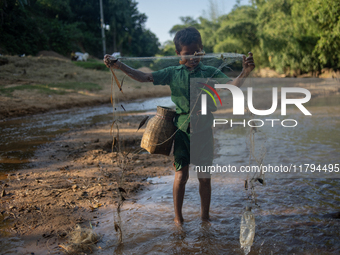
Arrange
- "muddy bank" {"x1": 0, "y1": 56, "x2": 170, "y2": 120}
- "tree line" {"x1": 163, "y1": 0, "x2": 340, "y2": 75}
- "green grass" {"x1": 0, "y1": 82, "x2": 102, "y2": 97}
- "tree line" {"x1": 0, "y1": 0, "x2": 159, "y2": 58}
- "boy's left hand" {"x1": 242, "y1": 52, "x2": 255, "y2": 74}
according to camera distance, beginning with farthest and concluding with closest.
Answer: "tree line" {"x1": 0, "y1": 0, "x2": 159, "y2": 58} → "tree line" {"x1": 163, "y1": 0, "x2": 340, "y2": 75} → "green grass" {"x1": 0, "y1": 82, "x2": 102, "y2": 97} → "muddy bank" {"x1": 0, "y1": 56, "x2": 170, "y2": 120} → "boy's left hand" {"x1": 242, "y1": 52, "x2": 255, "y2": 74}

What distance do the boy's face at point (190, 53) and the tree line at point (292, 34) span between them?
16964 millimetres

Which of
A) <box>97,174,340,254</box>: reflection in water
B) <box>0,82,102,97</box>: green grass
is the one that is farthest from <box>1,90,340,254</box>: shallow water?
<box>0,82,102,97</box>: green grass

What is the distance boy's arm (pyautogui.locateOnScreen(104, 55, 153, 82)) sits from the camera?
2.34 m

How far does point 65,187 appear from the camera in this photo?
3369mm

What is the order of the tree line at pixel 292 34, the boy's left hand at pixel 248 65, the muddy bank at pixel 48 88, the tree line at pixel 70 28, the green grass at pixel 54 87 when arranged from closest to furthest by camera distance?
the boy's left hand at pixel 248 65 → the muddy bank at pixel 48 88 → the green grass at pixel 54 87 → the tree line at pixel 292 34 → the tree line at pixel 70 28

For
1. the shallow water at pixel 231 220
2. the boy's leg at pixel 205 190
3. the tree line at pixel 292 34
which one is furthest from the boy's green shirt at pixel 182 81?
the tree line at pixel 292 34

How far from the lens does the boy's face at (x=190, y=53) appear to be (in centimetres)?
241

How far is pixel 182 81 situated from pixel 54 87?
10.3 meters

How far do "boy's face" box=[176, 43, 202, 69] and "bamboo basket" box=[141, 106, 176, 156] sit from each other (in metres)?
0.44

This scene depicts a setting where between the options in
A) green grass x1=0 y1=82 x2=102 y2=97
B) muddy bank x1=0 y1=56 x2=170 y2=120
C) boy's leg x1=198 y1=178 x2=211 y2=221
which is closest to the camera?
boy's leg x1=198 y1=178 x2=211 y2=221

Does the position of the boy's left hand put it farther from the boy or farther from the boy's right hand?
the boy's right hand

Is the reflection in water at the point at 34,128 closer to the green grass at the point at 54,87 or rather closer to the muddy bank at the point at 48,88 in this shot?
the muddy bank at the point at 48,88

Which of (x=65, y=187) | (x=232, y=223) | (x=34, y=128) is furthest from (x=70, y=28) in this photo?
(x=232, y=223)

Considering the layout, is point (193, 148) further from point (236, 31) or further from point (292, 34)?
point (236, 31)
